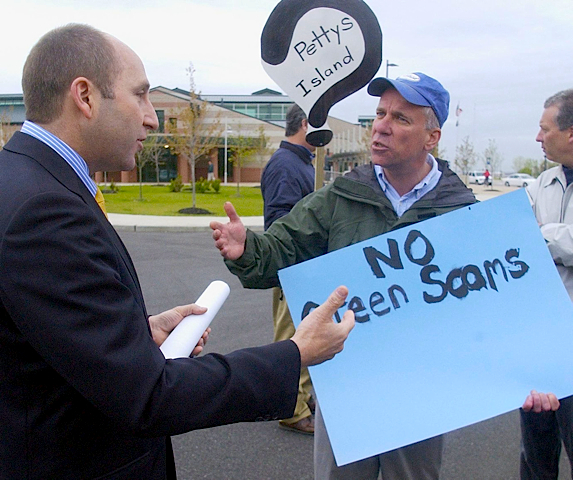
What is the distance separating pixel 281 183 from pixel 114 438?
261cm

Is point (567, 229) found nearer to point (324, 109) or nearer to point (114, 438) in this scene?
point (324, 109)

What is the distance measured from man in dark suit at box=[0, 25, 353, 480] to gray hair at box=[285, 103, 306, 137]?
2675mm

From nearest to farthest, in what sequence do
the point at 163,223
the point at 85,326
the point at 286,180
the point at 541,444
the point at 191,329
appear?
the point at 85,326
the point at 191,329
the point at 541,444
the point at 286,180
the point at 163,223

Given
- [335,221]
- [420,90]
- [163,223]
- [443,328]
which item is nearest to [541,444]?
[443,328]

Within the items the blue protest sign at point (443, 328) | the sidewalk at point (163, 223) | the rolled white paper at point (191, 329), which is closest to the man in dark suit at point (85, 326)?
the rolled white paper at point (191, 329)

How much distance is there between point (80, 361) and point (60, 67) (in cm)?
66

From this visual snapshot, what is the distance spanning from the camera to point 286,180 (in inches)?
149

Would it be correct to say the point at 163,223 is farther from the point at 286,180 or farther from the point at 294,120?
the point at 286,180

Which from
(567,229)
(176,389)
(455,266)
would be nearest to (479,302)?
(455,266)

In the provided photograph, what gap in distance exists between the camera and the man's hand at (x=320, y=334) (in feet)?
4.59

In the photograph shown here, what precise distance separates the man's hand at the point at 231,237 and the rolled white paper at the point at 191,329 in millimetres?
257

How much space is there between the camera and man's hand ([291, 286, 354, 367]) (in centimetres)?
140

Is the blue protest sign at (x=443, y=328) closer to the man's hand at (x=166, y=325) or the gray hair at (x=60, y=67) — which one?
the man's hand at (x=166, y=325)

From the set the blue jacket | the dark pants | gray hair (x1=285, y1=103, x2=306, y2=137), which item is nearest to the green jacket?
the dark pants
